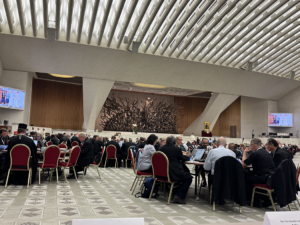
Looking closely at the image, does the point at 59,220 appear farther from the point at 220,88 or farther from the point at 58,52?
the point at 220,88

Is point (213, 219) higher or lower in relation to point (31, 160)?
lower

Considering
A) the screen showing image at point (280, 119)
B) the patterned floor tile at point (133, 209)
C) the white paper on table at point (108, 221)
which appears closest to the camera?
the white paper on table at point (108, 221)

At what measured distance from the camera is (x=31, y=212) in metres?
3.24

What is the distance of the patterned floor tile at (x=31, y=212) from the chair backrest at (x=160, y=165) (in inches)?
70.4

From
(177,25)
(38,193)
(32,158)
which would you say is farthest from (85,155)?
(177,25)

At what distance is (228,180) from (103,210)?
1.77 metres

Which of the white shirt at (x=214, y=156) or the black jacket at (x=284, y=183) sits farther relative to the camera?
the white shirt at (x=214, y=156)

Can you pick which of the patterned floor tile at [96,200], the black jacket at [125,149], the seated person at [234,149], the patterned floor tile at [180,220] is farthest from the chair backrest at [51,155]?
the black jacket at [125,149]

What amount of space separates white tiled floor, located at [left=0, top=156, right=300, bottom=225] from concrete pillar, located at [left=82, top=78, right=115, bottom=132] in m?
12.1

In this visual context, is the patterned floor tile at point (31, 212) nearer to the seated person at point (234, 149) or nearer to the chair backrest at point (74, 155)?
the chair backrest at point (74, 155)

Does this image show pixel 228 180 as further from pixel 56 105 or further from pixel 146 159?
pixel 56 105

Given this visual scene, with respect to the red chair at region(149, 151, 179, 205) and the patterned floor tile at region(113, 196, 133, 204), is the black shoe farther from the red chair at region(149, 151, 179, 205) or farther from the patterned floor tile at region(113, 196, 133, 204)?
the patterned floor tile at region(113, 196, 133, 204)

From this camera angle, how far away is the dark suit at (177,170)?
4195 millimetres

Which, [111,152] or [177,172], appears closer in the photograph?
[177,172]
